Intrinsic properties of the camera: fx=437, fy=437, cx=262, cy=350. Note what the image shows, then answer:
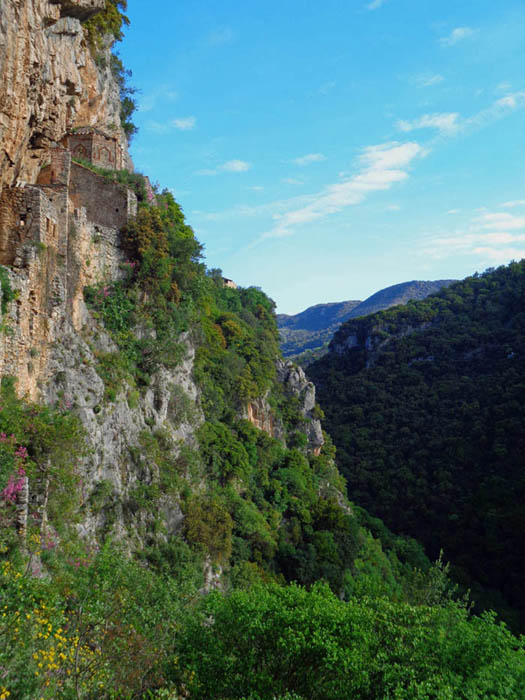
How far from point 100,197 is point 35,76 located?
253 inches

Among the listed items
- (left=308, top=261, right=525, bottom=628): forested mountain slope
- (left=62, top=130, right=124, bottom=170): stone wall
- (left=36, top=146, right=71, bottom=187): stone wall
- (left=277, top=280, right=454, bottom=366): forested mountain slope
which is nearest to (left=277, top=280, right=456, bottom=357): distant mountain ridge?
(left=277, top=280, right=454, bottom=366): forested mountain slope

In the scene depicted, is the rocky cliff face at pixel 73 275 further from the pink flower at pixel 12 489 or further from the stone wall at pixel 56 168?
the pink flower at pixel 12 489

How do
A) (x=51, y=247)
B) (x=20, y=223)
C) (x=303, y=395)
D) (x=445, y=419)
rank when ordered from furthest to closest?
(x=445, y=419) → (x=303, y=395) → (x=51, y=247) → (x=20, y=223)

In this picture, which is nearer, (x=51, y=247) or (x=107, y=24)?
(x=51, y=247)

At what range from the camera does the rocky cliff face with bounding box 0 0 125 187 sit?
1099 cm

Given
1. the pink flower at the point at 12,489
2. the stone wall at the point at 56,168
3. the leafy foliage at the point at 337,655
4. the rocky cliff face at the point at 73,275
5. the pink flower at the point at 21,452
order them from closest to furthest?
the leafy foliage at the point at 337,655, the pink flower at the point at 12,489, the pink flower at the point at 21,452, the rocky cliff face at the point at 73,275, the stone wall at the point at 56,168

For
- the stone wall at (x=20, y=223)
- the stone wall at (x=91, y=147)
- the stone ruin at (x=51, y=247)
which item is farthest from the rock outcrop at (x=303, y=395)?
the stone wall at (x=20, y=223)

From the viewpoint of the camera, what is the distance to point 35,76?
12586 millimetres

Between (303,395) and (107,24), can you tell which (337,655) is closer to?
(107,24)

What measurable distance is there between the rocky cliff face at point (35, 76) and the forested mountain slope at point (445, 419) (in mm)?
46698

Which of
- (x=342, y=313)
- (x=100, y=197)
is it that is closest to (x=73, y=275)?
(x=100, y=197)

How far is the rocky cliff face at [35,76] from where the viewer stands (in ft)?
36.1

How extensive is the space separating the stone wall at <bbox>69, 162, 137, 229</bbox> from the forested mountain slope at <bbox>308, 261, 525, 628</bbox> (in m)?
42.9

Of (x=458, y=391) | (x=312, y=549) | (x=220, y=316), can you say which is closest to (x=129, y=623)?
(x=312, y=549)
